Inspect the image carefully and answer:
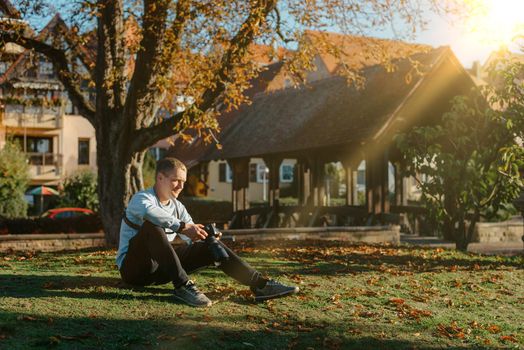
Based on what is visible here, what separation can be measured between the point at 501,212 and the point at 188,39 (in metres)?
13.7

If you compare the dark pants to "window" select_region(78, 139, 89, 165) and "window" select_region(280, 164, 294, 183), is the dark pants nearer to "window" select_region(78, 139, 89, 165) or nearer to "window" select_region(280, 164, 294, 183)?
"window" select_region(78, 139, 89, 165)

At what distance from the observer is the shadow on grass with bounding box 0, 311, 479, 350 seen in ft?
17.1

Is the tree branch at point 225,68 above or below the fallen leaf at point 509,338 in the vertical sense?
above

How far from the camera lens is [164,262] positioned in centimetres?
626

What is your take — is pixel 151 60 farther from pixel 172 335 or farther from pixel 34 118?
pixel 34 118

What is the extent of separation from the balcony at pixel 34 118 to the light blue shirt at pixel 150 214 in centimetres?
3791

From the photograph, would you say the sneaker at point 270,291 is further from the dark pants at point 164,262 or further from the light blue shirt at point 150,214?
the light blue shirt at point 150,214

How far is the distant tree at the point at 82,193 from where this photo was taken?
131 feet

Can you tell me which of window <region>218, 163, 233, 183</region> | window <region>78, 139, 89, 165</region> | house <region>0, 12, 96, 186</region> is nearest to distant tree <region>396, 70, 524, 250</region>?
house <region>0, 12, 96, 186</region>

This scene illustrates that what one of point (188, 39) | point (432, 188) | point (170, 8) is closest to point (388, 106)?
point (432, 188)

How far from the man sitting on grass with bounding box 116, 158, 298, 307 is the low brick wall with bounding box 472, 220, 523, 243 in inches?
668

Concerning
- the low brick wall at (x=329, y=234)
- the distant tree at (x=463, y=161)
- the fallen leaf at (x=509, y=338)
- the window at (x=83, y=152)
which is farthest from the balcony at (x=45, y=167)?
the fallen leaf at (x=509, y=338)

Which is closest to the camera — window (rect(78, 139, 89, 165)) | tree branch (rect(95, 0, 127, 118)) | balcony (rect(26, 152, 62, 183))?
tree branch (rect(95, 0, 127, 118))

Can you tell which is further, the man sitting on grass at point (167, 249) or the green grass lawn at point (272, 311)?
the man sitting on grass at point (167, 249)
